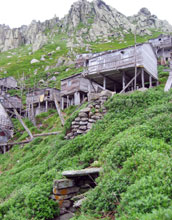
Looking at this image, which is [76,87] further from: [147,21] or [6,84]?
[147,21]

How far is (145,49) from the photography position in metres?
21.9

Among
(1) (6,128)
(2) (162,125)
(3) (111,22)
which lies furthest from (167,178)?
(3) (111,22)

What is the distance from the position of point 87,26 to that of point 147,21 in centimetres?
4256

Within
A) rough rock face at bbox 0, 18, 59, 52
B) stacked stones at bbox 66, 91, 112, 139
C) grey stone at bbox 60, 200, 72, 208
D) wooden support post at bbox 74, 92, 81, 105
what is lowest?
grey stone at bbox 60, 200, 72, 208

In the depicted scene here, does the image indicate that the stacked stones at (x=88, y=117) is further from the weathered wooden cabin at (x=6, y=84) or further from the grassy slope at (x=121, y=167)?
the weathered wooden cabin at (x=6, y=84)

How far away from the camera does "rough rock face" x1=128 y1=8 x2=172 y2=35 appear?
121m

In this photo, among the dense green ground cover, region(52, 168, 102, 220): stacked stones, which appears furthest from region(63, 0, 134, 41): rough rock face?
region(52, 168, 102, 220): stacked stones

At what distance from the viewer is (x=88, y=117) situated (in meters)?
12.1

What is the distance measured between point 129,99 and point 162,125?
392 cm

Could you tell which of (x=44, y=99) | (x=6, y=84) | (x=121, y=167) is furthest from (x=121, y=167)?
(x=6, y=84)

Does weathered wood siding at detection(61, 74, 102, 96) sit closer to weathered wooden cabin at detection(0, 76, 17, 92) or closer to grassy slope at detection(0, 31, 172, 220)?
grassy slope at detection(0, 31, 172, 220)

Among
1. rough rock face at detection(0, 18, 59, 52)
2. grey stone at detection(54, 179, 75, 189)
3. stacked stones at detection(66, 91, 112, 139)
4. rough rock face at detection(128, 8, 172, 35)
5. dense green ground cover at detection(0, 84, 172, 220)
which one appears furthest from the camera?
rough rock face at detection(0, 18, 59, 52)

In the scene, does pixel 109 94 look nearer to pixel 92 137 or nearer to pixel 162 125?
pixel 92 137

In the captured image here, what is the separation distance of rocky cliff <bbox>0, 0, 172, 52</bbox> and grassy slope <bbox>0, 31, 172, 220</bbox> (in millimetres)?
97397
